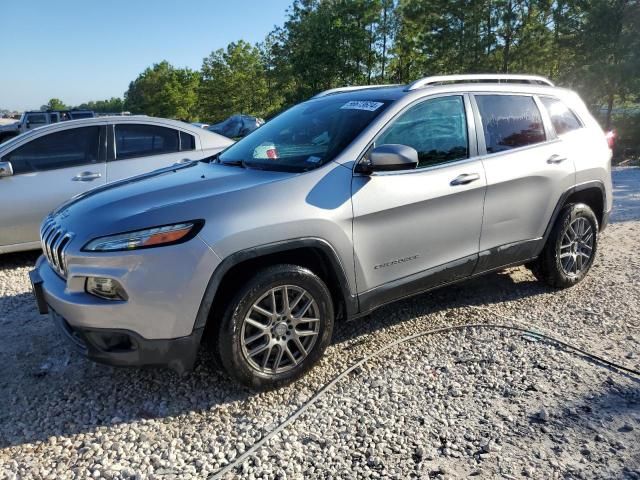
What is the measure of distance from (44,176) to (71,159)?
13.6 inches

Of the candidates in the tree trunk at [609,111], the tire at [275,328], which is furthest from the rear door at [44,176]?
the tree trunk at [609,111]

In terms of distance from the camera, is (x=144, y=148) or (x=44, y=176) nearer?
(x=44, y=176)

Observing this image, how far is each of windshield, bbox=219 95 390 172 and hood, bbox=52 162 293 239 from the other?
0.75ft

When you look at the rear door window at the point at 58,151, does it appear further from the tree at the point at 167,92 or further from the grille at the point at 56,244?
the tree at the point at 167,92

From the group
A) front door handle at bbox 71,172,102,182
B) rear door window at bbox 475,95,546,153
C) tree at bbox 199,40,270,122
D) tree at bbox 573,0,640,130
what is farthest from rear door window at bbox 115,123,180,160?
tree at bbox 199,40,270,122

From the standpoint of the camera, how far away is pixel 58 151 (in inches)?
226

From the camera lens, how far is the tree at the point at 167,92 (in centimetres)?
6288

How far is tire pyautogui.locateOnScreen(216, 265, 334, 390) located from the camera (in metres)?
2.85

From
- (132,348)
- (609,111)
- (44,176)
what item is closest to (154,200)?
(132,348)

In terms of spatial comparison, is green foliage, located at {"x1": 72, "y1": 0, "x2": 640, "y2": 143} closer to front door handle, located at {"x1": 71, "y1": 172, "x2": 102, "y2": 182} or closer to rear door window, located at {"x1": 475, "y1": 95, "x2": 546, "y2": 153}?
rear door window, located at {"x1": 475, "y1": 95, "x2": 546, "y2": 153}

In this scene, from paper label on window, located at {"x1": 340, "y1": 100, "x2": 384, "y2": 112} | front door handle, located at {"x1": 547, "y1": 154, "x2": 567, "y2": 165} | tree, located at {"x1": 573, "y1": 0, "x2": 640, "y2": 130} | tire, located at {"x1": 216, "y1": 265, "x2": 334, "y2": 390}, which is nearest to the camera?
tire, located at {"x1": 216, "y1": 265, "x2": 334, "y2": 390}

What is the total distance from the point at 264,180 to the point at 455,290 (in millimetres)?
2372

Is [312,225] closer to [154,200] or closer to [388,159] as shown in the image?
[388,159]

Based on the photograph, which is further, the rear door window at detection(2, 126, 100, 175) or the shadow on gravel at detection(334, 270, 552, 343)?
the rear door window at detection(2, 126, 100, 175)
